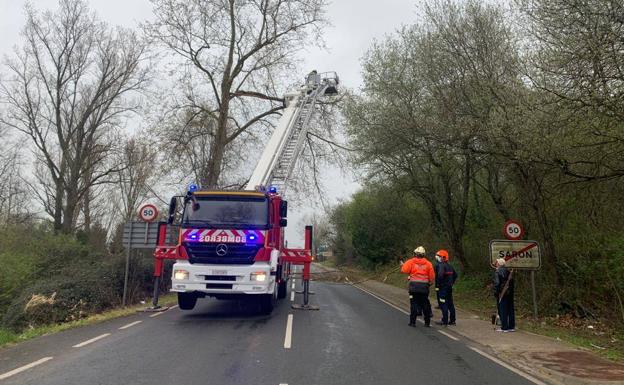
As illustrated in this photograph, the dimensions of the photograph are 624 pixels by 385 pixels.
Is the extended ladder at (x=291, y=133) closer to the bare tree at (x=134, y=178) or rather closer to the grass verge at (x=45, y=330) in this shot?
the grass verge at (x=45, y=330)

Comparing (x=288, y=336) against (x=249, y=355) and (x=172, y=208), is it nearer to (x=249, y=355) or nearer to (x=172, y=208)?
(x=249, y=355)

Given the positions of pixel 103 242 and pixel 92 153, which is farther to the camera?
pixel 103 242

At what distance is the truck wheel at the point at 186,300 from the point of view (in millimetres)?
12852

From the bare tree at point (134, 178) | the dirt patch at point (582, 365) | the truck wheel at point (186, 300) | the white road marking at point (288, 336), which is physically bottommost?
the dirt patch at point (582, 365)

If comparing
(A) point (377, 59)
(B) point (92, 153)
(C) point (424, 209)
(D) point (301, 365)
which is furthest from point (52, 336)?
(C) point (424, 209)

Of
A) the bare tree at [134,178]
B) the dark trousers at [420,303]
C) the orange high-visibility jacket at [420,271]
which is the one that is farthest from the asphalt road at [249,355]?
the bare tree at [134,178]

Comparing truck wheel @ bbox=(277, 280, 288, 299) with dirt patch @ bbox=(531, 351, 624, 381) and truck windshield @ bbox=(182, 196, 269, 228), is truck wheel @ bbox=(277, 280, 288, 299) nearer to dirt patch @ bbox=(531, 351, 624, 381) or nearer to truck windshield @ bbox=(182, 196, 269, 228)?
truck windshield @ bbox=(182, 196, 269, 228)

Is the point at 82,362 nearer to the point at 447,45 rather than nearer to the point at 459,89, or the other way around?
the point at 459,89

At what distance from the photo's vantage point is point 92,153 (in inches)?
1174

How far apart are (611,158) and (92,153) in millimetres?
27569

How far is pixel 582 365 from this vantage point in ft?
24.7

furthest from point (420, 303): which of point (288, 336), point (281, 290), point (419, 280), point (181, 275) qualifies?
point (281, 290)

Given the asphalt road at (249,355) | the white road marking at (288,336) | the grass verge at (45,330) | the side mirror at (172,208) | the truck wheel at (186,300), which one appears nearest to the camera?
the asphalt road at (249,355)

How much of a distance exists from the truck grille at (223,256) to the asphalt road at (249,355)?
141 cm
